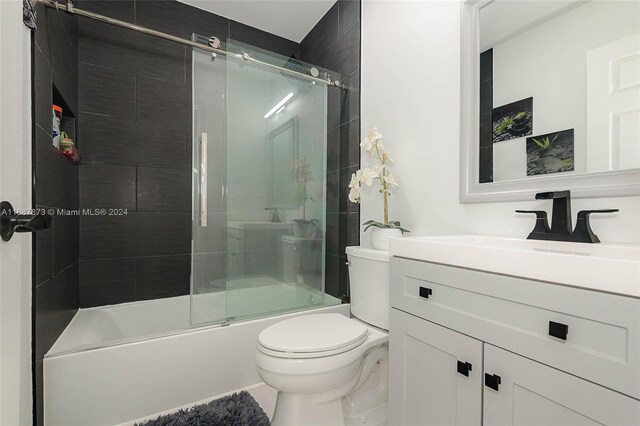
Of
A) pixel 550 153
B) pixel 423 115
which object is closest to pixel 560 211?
pixel 550 153

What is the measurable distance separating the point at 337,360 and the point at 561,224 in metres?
0.92

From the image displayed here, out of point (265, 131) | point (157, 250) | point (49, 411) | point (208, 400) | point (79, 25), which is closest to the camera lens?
point (49, 411)

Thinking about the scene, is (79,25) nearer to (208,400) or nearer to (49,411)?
(49,411)

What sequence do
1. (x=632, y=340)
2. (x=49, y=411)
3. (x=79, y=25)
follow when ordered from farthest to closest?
(x=79, y=25) < (x=49, y=411) < (x=632, y=340)

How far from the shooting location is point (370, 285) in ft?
4.66

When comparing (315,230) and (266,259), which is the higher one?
(315,230)

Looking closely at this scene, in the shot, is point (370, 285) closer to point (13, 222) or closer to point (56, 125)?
point (13, 222)

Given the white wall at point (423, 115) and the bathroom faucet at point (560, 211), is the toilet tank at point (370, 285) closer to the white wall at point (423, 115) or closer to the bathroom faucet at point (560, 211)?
the white wall at point (423, 115)

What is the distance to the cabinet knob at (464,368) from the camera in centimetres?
83

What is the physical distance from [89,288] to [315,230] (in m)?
1.53

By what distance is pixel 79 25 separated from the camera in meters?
1.85

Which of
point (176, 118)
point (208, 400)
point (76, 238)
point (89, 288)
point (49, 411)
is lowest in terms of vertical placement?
point (208, 400)

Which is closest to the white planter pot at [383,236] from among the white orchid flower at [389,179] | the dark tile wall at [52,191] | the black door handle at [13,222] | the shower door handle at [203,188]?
the white orchid flower at [389,179]

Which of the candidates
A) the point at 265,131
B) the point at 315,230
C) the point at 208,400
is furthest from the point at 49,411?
the point at 265,131
